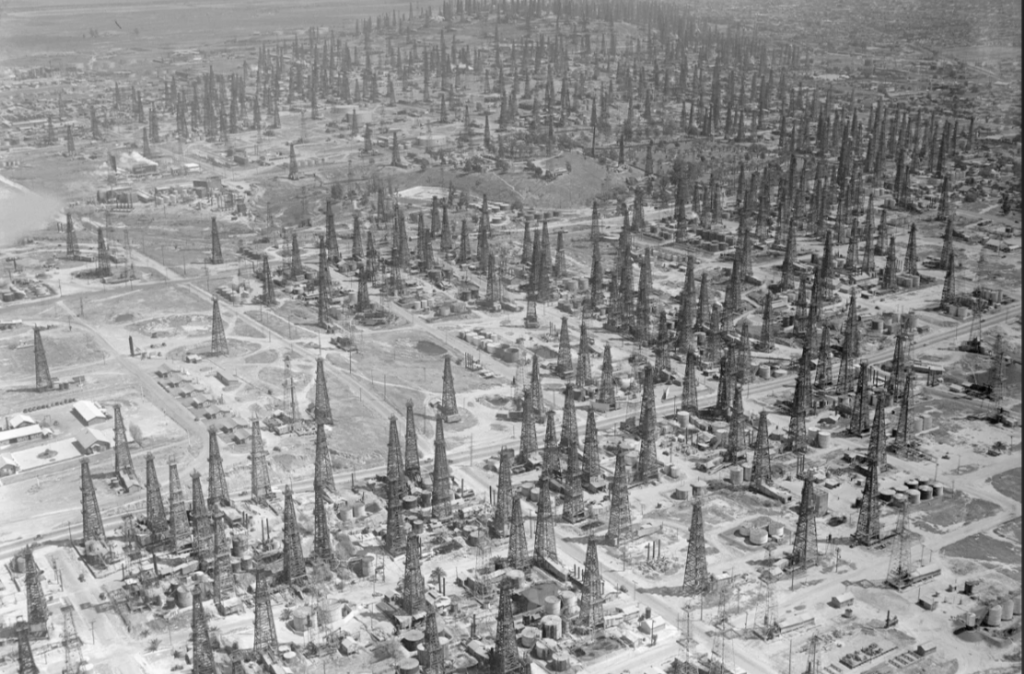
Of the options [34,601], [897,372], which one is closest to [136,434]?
[34,601]

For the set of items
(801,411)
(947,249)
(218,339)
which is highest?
(947,249)

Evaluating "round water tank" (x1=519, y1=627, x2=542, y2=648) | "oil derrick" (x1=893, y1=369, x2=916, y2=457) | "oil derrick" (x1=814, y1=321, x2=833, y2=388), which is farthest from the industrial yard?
"oil derrick" (x1=814, y1=321, x2=833, y2=388)

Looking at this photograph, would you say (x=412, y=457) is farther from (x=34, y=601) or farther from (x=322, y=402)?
(x=34, y=601)

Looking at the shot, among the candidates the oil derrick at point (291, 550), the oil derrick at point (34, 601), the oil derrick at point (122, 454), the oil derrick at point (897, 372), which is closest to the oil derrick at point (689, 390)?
the oil derrick at point (897, 372)

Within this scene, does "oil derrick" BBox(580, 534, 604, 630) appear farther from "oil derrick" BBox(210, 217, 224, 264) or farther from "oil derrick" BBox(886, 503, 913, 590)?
"oil derrick" BBox(210, 217, 224, 264)

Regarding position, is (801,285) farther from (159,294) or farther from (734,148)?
(734,148)

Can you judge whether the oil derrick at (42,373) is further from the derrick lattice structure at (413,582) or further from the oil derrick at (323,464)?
the derrick lattice structure at (413,582)

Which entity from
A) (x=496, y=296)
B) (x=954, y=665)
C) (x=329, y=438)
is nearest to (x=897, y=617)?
(x=954, y=665)
